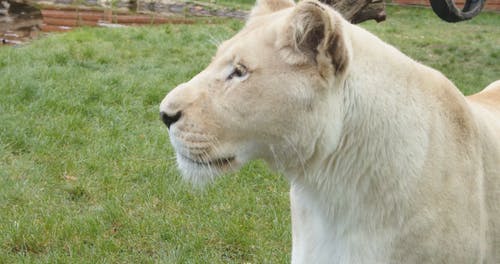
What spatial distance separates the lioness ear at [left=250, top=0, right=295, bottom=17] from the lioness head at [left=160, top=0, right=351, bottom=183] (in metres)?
0.26

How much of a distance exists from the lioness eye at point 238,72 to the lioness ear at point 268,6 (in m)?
0.38

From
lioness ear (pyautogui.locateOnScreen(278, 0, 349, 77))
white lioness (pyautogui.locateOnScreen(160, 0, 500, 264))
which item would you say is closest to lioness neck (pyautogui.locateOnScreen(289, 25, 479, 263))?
white lioness (pyautogui.locateOnScreen(160, 0, 500, 264))

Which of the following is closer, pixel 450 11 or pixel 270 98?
pixel 270 98

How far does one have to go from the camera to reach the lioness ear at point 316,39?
2.13 metres

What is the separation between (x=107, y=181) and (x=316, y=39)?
2829 mm

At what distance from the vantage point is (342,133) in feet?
7.63

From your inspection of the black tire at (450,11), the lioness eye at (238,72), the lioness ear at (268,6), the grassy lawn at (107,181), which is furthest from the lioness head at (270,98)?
the black tire at (450,11)

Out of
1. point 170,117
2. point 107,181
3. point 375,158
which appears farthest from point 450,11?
point 170,117

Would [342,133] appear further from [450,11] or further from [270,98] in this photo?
[450,11]

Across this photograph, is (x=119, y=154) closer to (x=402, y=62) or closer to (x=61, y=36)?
(x=402, y=62)

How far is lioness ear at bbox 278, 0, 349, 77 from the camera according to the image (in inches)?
83.8

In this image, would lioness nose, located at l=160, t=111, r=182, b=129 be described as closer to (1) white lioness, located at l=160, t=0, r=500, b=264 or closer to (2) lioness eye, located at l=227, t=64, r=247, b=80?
(1) white lioness, located at l=160, t=0, r=500, b=264

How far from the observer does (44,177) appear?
4703 mm

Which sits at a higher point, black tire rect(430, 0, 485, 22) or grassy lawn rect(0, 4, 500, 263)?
black tire rect(430, 0, 485, 22)
